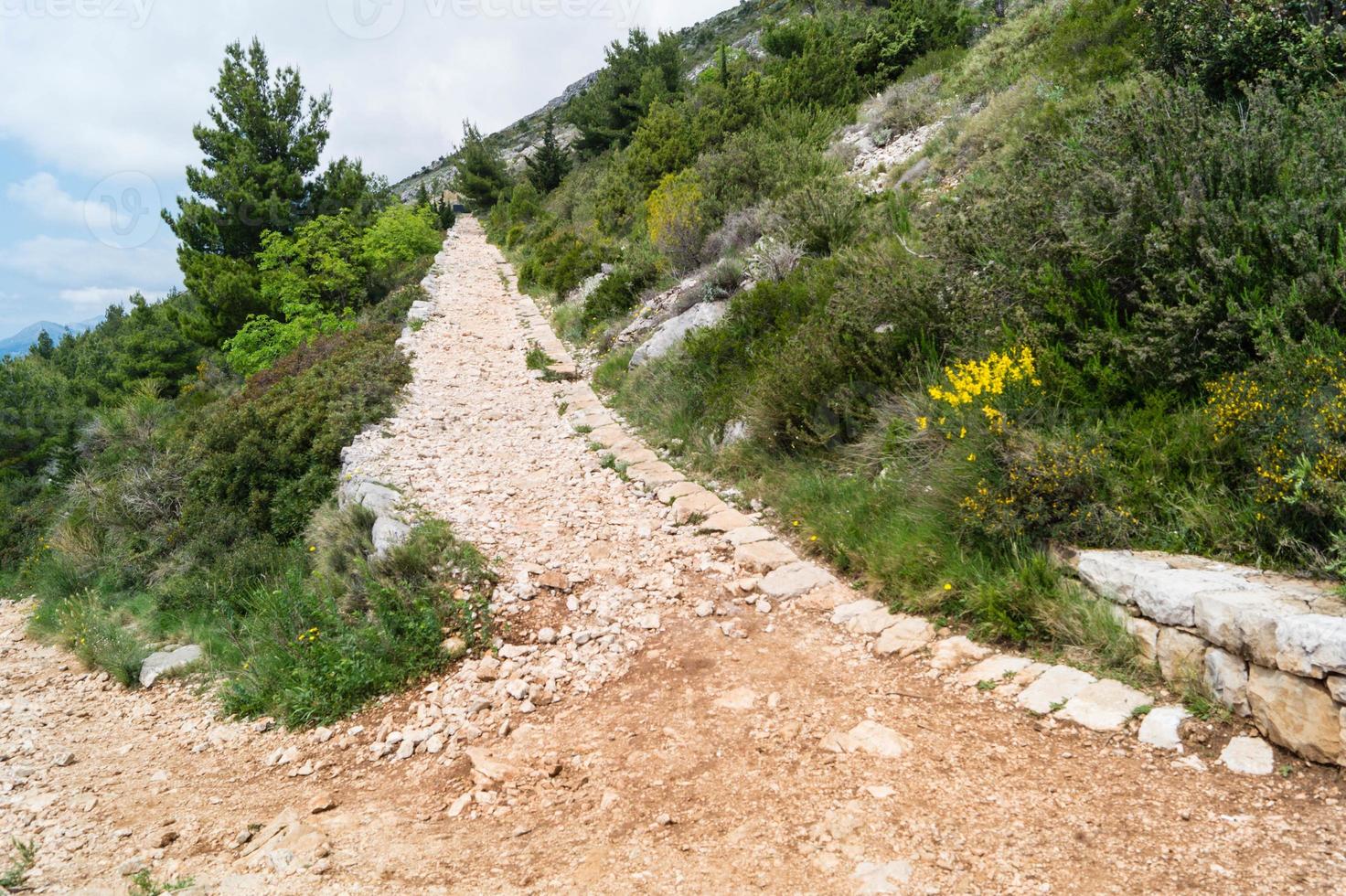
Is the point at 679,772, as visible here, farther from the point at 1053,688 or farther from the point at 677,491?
the point at 677,491

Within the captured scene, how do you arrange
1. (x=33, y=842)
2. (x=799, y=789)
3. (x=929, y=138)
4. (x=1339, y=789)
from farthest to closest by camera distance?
1. (x=929, y=138)
2. (x=33, y=842)
3. (x=799, y=789)
4. (x=1339, y=789)

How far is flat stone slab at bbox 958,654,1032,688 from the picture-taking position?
3371 millimetres

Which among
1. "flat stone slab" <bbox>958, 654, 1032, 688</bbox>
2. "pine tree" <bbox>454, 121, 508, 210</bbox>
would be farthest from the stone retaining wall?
"pine tree" <bbox>454, 121, 508, 210</bbox>

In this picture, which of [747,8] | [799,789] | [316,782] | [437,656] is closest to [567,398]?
[437,656]

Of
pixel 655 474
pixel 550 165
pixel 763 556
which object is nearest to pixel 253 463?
pixel 655 474

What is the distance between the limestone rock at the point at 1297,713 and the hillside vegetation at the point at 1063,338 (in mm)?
576

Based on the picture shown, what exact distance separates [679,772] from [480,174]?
148ft

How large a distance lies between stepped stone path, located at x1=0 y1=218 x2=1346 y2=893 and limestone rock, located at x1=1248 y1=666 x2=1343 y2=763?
71 mm

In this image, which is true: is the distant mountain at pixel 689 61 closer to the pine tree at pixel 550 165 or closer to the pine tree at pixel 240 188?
the pine tree at pixel 550 165

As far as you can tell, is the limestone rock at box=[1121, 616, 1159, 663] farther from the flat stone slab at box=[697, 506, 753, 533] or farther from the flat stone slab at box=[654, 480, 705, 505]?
the flat stone slab at box=[654, 480, 705, 505]

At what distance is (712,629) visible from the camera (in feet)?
14.6

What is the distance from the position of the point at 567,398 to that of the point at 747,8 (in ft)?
174

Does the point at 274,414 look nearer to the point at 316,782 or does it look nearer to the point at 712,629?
the point at 316,782

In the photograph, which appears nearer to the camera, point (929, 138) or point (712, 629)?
point (712, 629)
